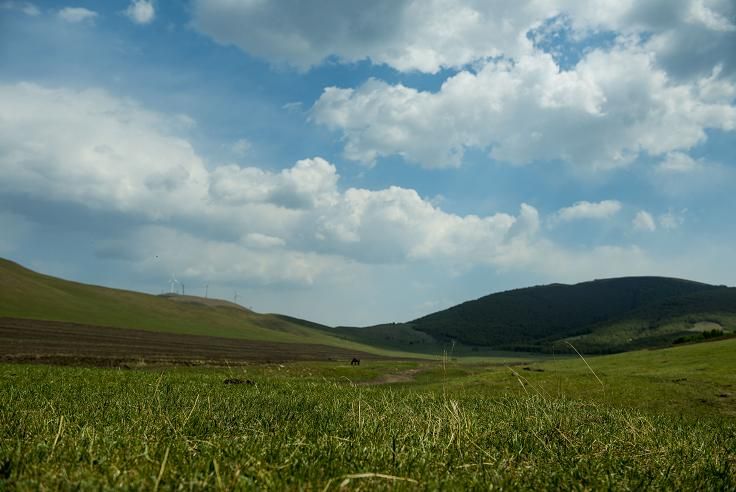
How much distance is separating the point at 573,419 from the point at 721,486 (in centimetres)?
534

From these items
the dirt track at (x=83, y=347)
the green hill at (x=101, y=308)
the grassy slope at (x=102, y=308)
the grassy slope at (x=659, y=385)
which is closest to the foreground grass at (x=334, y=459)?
the grassy slope at (x=659, y=385)

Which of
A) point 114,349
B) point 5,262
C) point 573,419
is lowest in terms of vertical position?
point 114,349

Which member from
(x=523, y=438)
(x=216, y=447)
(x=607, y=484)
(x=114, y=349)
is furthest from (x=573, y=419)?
(x=114, y=349)

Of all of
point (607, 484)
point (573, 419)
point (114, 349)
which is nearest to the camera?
point (607, 484)

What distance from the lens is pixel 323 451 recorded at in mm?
5898

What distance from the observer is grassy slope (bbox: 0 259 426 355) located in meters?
127

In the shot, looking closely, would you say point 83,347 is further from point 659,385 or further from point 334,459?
point 334,459

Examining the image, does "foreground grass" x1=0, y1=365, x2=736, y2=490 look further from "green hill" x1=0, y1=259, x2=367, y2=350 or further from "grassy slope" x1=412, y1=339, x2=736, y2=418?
"green hill" x1=0, y1=259, x2=367, y2=350

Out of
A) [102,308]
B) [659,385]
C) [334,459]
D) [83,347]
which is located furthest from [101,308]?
[334,459]

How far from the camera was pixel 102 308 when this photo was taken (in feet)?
496

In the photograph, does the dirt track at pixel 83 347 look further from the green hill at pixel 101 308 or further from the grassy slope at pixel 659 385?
the grassy slope at pixel 659 385

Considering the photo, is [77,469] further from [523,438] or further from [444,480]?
[523,438]

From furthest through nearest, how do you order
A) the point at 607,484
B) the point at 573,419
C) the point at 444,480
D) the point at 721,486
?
the point at 573,419, the point at 721,486, the point at 607,484, the point at 444,480

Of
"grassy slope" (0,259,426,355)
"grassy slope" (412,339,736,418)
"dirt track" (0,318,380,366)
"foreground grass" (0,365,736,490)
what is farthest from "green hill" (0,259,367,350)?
"foreground grass" (0,365,736,490)
